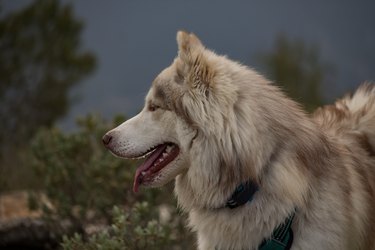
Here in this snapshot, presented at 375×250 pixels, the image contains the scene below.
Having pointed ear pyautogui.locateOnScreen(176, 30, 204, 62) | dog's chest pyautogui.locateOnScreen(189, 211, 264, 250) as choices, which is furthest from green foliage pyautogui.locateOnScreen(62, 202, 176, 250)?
pointed ear pyautogui.locateOnScreen(176, 30, 204, 62)

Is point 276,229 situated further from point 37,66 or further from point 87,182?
point 37,66

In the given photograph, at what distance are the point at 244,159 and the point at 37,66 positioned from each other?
55.1 feet

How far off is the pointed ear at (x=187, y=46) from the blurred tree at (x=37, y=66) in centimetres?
1157

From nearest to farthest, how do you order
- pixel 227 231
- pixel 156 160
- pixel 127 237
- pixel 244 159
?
1. pixel 244 159
2. pixel 227 231
3. pixel 156 160
4. pixel 127 237

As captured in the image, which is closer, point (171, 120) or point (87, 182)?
point (171, 120)

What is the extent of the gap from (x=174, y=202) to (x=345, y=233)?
9.82 ft

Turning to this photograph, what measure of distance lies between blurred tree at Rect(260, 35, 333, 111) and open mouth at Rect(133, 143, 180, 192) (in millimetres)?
11972

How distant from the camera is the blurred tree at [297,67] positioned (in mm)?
16625

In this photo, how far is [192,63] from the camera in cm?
414

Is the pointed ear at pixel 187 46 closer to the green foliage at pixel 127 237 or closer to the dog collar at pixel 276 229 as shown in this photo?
the dog collar at pixel 276 229

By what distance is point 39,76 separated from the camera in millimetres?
19984

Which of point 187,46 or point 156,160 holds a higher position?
point 187,46

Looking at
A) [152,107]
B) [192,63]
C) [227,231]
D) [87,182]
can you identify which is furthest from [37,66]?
[227,231]

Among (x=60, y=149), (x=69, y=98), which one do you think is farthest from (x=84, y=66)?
(x=60, y=149)
